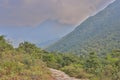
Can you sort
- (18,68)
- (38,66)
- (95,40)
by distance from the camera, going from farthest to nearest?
1. (95,40)
2. (38,66)
3. (18,68)

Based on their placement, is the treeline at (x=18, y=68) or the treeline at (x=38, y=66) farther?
the treeline at (x=38, y=66)

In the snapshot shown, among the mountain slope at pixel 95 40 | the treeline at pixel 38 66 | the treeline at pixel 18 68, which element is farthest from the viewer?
the mountain slope at pixel 95 40

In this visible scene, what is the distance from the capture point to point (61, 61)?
22.6 metres

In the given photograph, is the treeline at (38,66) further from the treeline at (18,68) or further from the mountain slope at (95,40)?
the mountain slope at (95,40)

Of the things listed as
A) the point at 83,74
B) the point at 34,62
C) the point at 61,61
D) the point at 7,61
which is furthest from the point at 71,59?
the point at 7,61

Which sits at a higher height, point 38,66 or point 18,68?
point 38,66

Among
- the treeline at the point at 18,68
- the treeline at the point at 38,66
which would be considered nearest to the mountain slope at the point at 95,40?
the treeline at the point at 38,66

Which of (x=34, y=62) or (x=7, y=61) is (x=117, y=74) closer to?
(x=34, y=62)

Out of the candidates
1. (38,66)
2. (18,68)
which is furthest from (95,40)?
(18,68)

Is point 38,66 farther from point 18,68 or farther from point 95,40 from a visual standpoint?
point 95,40

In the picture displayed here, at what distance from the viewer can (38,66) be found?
15.3 meters

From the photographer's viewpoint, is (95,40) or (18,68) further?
(95,40)

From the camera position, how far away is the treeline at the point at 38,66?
44.5 ft

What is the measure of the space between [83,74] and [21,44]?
5809mm
